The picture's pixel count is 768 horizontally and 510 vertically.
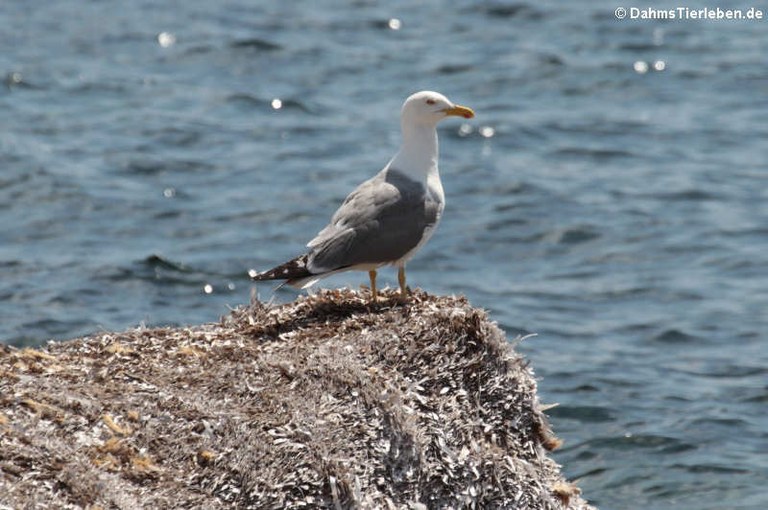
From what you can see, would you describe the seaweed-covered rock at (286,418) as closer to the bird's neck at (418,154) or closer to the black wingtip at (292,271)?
the black wingtip at (292,271)

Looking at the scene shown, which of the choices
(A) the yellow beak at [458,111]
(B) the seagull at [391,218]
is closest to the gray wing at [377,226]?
(B) the seagull at [391,218]

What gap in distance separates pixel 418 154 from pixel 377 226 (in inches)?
28.0

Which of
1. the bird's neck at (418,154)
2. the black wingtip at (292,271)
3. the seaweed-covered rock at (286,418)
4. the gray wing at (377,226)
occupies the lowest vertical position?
the seaweed-covered rock at (286,418)

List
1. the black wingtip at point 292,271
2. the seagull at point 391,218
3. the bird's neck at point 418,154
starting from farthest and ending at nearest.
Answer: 1. the bird's neck at point 418,154
2. the seagull at point 391,218
3. the black wingtip at point 292,271

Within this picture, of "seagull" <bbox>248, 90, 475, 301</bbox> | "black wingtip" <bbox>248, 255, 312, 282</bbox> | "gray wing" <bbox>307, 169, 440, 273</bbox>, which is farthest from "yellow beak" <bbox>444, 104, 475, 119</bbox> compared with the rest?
"black wingtip" <bbox>248, 255, 312, 282</bbox>

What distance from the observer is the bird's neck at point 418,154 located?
8.86 m

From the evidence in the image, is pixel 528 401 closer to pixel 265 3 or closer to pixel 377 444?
pixel 377 444

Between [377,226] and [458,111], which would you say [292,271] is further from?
[458,111]

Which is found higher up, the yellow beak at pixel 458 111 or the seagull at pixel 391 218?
the yellow beak at pixel 458 111

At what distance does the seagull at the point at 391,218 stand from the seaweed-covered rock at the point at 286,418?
0.51 metres

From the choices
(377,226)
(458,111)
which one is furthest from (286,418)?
(458,111)

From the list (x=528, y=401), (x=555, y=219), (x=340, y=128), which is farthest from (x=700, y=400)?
(x=340, y=128)

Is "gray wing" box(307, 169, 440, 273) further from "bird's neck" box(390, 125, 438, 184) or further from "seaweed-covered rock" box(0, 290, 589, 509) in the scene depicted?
"seaweed-covered rock" box(0, 290, 589, 509)

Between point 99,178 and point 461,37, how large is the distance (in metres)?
8.17
